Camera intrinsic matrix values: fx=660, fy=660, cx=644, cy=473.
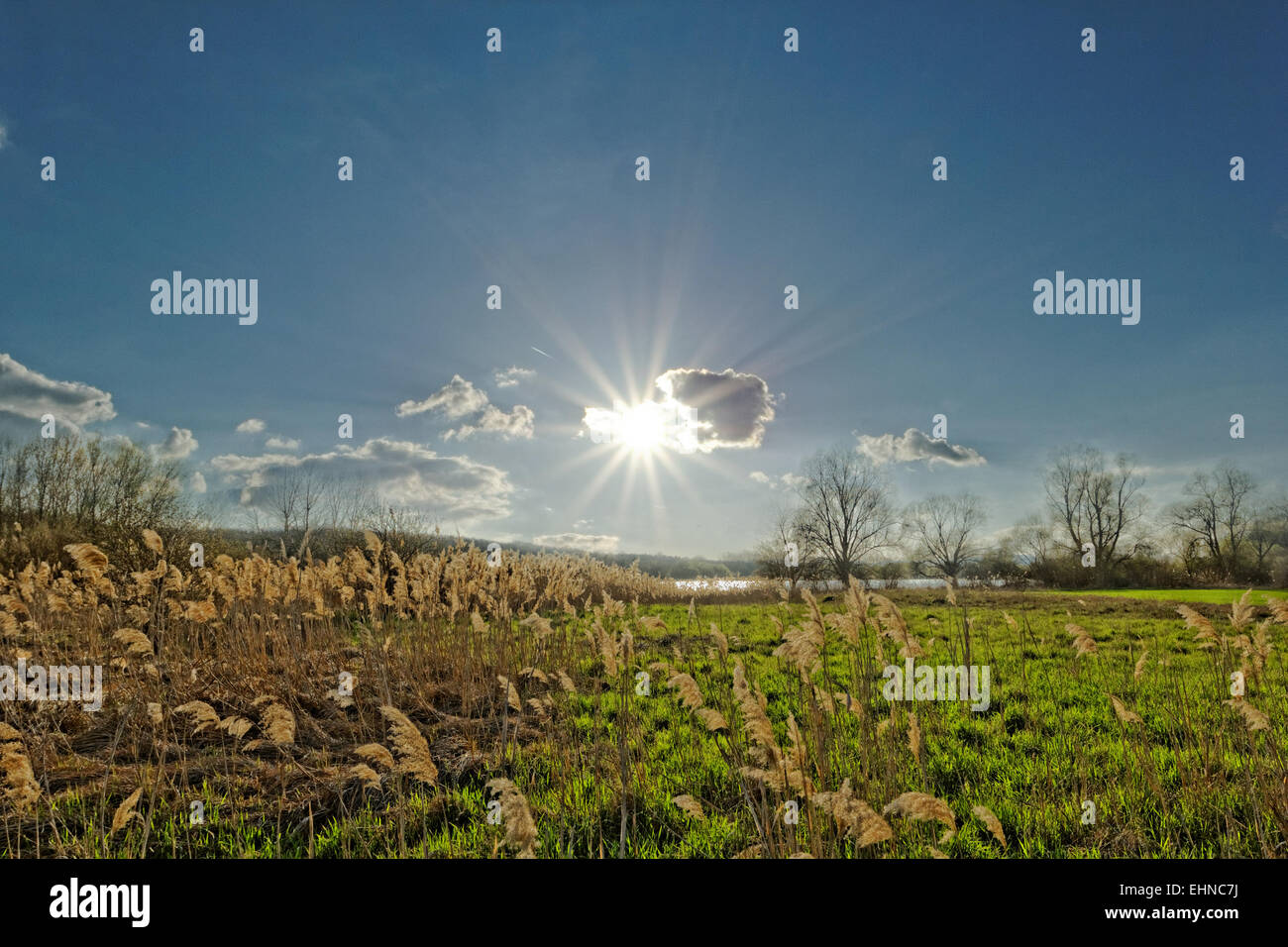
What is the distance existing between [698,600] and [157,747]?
17.3 metres

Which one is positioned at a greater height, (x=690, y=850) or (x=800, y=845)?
(x=800, y=845)

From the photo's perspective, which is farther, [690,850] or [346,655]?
[346,655]

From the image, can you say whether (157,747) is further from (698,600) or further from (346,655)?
(698,600)

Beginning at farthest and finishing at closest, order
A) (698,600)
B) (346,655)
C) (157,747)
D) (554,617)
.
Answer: (698,600) → (554,617) → (346,655) → (157,747)
